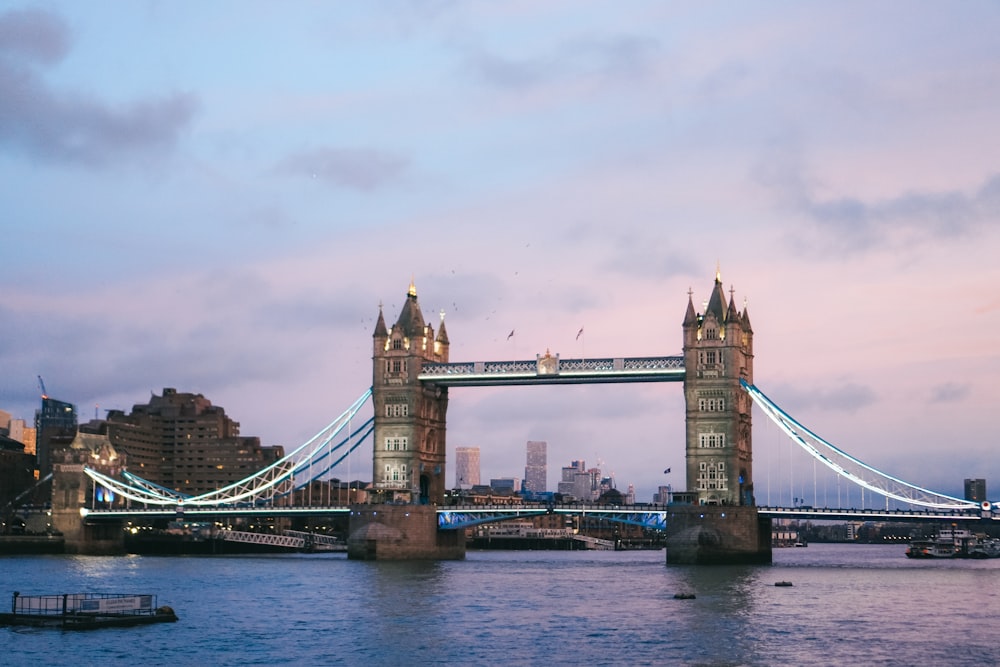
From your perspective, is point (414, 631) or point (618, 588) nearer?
point (414, 631)

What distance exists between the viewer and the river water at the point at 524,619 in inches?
2648

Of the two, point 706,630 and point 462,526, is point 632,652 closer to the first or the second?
point 706,630

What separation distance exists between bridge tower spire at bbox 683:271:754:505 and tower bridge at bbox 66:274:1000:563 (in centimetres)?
10

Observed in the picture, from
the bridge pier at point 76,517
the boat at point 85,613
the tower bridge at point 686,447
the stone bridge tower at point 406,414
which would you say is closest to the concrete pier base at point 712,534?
the tower bridge at point 686,447

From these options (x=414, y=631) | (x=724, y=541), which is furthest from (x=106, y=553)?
(x=414, y=631)

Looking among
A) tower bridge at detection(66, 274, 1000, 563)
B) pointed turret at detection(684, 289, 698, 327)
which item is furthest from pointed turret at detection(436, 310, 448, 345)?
pointed turret at detection(684, 289, 698, 327)

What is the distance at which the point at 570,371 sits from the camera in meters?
150

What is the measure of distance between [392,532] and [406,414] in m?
14.0

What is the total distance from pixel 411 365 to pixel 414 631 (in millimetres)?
84180

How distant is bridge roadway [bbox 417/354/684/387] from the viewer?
486 ft

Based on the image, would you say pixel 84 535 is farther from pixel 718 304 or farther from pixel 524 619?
pixel 524 619

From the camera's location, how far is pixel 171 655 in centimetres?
6612

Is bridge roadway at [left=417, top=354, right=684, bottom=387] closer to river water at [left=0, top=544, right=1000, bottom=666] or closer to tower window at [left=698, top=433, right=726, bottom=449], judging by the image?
tower window at [left=698, top=433, right=726, bottom=449]

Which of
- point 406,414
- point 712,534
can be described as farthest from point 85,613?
point 406,414
